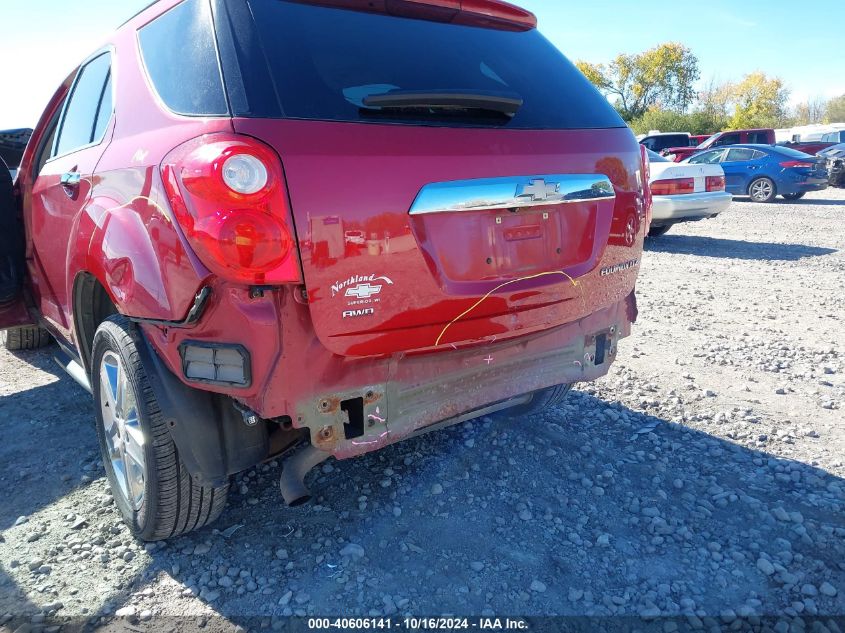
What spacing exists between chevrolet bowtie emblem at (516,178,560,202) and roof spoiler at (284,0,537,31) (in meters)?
0.81

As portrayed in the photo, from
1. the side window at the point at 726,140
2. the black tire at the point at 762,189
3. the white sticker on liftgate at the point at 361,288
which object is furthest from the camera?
the side window at the point at 726,140

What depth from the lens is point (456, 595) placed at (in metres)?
2.19

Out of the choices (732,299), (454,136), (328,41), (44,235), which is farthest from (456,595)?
(732,299)

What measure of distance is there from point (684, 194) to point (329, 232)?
28.4ft

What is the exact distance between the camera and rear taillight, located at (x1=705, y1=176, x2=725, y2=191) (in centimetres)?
945

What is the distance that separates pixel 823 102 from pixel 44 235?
91304 millimetres

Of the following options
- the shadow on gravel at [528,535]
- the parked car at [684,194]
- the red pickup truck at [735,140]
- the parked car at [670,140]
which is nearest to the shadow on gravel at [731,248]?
the parked car at [684,194]

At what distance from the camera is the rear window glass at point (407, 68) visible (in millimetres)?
1986

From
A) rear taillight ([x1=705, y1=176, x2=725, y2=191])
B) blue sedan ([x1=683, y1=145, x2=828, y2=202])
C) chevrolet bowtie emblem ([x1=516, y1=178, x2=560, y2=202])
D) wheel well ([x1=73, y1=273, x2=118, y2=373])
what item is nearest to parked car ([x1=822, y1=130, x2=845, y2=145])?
blue sedan ([x1=683, y1=145, x2=828, y2=202])

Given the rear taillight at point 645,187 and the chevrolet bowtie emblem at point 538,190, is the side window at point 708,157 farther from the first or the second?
the chevrolet bowtie emblem at point 538,190

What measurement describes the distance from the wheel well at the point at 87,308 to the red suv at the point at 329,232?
0.02 m

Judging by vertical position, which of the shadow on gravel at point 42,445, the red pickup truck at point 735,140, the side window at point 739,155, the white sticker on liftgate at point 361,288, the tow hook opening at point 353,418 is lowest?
the shadow on gravel at point 42,445

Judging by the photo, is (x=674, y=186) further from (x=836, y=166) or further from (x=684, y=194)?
(x=836, y=166)

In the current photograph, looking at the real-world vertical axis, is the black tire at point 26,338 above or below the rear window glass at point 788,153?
below
